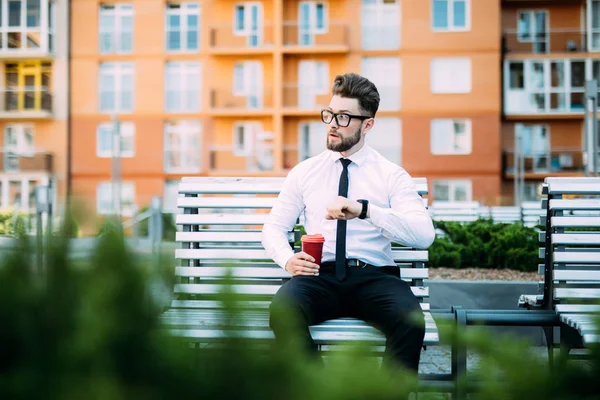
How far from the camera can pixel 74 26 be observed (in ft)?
111

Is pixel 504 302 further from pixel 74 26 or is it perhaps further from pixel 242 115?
pixel 74 26

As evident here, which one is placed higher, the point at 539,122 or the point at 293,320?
the point at 539,122

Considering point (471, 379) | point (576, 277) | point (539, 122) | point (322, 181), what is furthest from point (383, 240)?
point (539, 122)

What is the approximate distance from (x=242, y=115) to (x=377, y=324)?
29457mm

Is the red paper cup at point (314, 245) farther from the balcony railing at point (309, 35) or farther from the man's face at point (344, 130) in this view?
the balcony railing at point (309, 35)

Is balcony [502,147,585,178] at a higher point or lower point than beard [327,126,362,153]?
higher

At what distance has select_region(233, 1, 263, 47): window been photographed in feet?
108

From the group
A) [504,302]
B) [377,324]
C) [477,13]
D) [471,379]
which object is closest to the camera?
[471,379]

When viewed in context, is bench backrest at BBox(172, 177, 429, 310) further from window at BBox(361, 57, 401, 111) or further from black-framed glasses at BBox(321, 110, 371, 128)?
window at BBox(361, 57, 401, 111)

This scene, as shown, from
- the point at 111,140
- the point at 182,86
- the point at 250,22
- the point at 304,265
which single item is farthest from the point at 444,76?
the point at 304,265

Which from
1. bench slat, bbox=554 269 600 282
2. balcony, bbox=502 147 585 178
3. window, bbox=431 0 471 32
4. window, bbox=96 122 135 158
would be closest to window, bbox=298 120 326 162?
window, bbox=431 0 471 32

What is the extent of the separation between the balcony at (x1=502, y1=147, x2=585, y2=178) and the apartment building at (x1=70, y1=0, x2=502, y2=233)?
872 millimetres

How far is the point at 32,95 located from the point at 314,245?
108 ft

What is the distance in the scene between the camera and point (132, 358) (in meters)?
0.81
